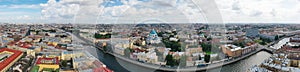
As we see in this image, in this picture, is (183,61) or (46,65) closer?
(46,65)

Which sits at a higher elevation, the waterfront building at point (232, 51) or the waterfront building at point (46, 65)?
the waterfront building at point (46, 65)

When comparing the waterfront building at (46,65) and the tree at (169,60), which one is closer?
the waterfront building at (46,65)

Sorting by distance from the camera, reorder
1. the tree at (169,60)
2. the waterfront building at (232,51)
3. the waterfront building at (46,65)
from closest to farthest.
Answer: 1. the waterfront building at (46,65)
2. the tree at (169,60)
3. the waterfront building at (232,51)

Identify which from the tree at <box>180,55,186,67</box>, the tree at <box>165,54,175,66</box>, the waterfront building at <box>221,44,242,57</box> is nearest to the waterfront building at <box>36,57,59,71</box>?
the tree at <box>165,54,175,66</box>

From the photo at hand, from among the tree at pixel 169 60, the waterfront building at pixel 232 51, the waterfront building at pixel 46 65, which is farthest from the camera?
the waterfront building at pixel 232 51

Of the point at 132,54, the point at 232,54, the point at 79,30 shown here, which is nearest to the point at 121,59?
the point at 132,54

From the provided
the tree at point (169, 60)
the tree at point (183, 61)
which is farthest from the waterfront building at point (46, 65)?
the tree at point (183, 61)

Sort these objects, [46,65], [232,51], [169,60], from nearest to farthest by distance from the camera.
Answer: [46,65] < [169,60] < [232,51]

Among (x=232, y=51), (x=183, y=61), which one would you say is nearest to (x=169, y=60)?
(x=183, y=61)

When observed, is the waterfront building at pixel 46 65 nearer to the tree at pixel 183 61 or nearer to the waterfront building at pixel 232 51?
the tree at pixel 183 61

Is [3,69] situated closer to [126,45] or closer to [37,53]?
[37,53]

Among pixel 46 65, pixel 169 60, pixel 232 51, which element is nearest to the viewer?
pixel 46 65

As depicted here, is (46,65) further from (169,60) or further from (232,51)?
(232,51)
